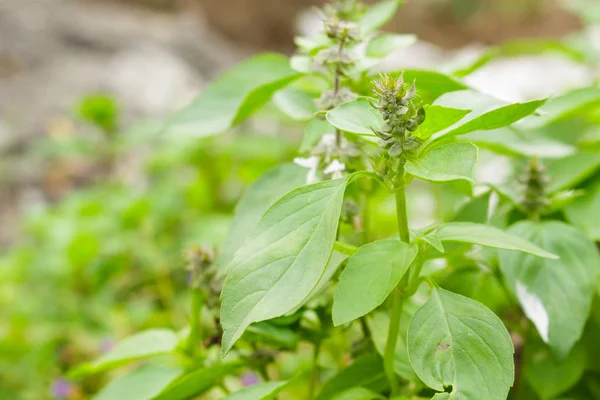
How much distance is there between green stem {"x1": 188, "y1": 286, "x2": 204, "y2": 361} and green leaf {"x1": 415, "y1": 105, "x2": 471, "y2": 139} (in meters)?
0.29

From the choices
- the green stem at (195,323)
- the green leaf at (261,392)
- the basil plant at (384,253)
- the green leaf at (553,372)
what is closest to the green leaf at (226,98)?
the basil plant at (384,253)

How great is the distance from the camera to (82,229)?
1487 mm

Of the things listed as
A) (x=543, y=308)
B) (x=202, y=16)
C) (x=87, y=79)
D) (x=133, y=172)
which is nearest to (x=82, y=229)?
(x=133, y=172)

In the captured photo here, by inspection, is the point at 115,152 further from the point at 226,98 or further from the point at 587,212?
the point at 587,212

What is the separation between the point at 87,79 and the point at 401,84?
271 cm

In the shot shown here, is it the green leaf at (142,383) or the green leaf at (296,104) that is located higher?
the green leaf at (296,104)

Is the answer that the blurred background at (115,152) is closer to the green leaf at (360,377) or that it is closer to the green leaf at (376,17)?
the green leaf at (376,17)

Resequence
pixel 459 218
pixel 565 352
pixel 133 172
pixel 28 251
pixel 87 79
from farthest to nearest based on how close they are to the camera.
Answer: pixel 87 79 → pixel 133 172 → pixel 28 251 → pixel 459 218 → pixel 565 352

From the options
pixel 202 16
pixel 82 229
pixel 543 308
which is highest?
pixel 202 16

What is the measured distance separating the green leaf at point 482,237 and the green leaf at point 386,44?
255mm

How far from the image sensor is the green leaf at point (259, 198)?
65 cm

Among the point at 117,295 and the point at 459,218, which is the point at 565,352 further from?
the point at 117,295

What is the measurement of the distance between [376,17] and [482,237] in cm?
36

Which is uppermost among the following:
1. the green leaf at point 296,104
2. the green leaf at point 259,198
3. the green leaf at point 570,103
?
the green leaf at point 296,104
